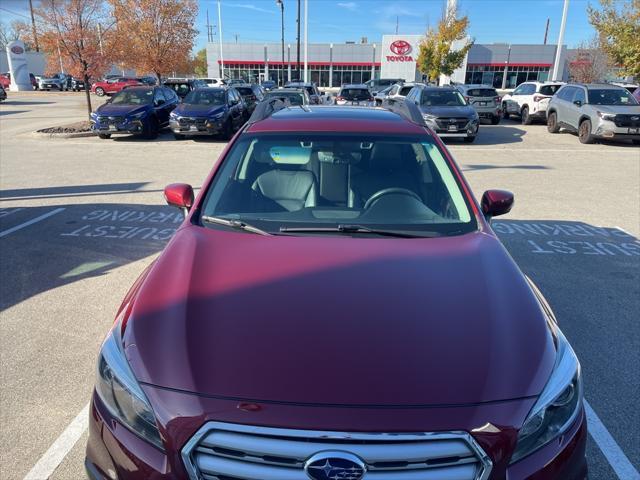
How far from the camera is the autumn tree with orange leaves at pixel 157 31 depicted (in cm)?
2169

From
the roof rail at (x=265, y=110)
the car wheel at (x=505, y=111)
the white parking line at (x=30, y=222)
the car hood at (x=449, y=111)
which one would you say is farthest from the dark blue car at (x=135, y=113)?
the car wheel at (x=505, y=111)

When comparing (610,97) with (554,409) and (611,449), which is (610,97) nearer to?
(611,449)

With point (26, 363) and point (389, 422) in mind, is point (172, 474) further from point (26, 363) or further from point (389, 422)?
point (26, 363)

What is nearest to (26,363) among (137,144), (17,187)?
(17,187)

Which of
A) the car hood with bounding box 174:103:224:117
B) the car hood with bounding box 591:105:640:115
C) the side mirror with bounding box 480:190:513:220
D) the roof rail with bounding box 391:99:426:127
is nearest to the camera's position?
the side mirror with bounding box 480:190:513:220

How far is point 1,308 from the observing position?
14.4 ft

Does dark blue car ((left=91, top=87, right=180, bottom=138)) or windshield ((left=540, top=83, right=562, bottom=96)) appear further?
windshield ((left=540, top=83, right=562, bottom=96))

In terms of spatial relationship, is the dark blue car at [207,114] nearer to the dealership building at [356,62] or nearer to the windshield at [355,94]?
the windshield at [355,94]

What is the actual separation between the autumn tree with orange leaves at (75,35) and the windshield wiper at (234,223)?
17.6 meters

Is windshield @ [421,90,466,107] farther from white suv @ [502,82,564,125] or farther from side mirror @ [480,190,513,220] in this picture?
side mirror @ [480,190,513,220]

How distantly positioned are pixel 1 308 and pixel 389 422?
166 inches

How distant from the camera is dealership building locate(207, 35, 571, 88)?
207ft

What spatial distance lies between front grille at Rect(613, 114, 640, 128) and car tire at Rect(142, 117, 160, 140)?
1484cm

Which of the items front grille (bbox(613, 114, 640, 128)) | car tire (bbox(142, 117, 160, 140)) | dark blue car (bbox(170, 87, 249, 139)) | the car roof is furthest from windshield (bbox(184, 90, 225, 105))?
the car roof
